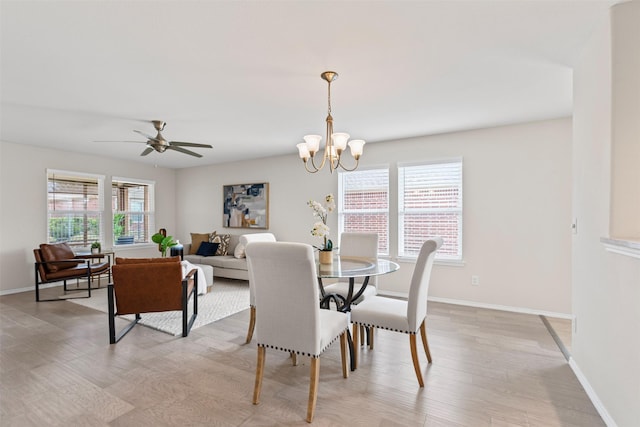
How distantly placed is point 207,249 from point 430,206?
4243 mm

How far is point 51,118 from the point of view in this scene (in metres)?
3.64

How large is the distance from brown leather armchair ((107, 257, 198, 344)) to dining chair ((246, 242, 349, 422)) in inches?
57.2

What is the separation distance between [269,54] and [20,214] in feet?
17.5

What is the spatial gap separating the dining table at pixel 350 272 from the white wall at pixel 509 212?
1.87 meters

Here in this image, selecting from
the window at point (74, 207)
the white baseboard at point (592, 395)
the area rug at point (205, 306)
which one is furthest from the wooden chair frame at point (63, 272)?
the white baseboard at point (592, 395)

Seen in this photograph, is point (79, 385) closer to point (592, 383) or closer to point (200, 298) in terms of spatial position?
point (200, 298)

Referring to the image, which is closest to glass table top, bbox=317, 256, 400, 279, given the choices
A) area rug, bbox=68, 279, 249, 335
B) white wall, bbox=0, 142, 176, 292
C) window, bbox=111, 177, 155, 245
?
area rug, bbox=68, 279, 249, 335

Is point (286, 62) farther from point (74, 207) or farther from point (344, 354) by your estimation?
point (74, 207)

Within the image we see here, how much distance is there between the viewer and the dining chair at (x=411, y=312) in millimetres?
2201

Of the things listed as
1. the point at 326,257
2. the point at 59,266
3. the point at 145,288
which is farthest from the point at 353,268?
the point at 59,266

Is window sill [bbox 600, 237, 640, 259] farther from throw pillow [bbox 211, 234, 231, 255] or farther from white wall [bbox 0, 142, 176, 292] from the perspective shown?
white wall [bbox 0, 142, 176, 292]

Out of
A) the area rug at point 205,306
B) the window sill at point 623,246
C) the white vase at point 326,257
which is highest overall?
the window sill at point 623,246

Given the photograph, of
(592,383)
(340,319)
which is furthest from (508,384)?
(340,319)

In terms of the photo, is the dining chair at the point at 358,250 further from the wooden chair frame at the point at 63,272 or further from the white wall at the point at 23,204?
the white wall at the point at 23,204
